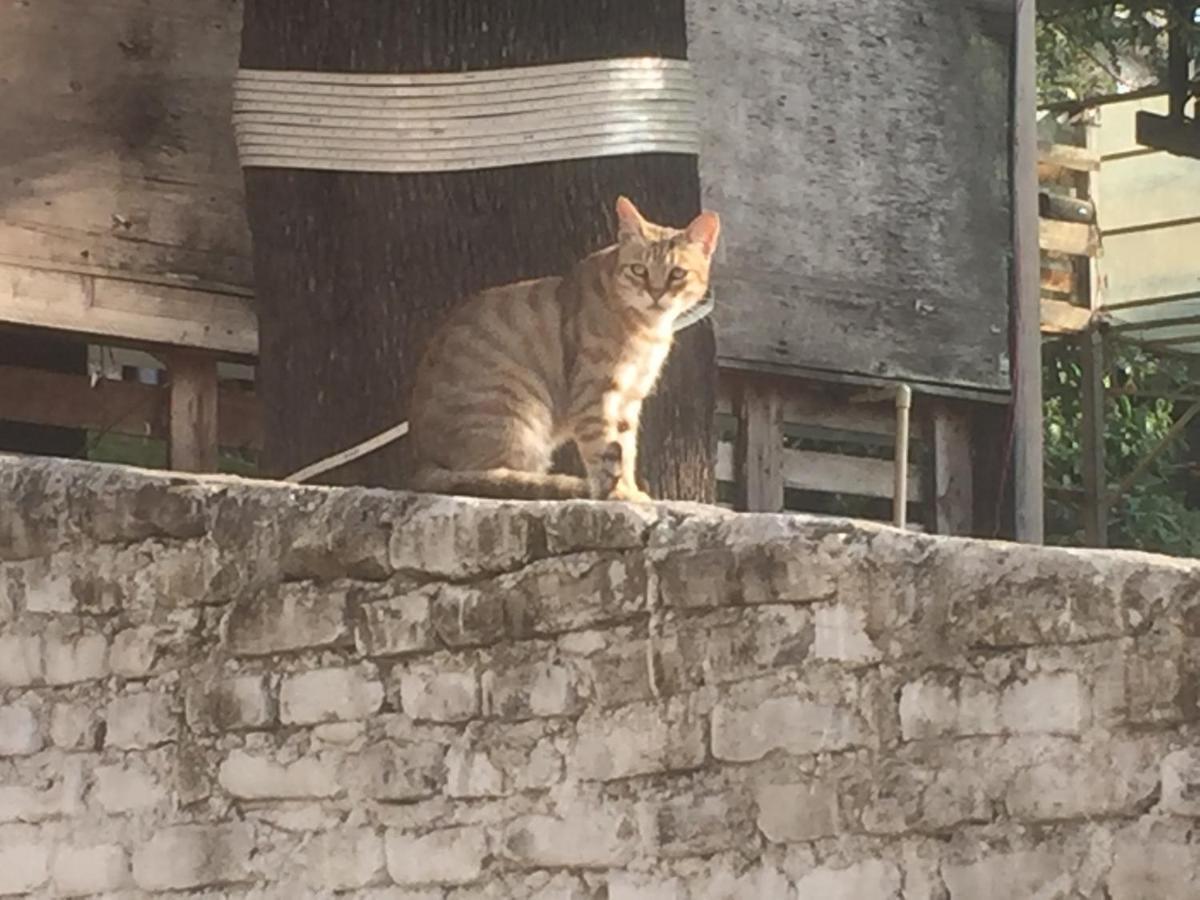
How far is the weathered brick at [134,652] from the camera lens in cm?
428

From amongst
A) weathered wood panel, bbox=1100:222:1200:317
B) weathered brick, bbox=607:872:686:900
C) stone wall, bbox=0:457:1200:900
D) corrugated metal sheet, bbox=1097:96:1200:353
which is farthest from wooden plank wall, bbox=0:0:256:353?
weathered wood panel, bbox=1100:222:1200:317

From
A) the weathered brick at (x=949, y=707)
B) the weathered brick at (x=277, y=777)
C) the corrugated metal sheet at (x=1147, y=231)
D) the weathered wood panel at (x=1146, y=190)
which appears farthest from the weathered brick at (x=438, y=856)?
the weathered wood panel at (x=1146, y=190)

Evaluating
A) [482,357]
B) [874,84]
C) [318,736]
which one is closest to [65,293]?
[482,357]

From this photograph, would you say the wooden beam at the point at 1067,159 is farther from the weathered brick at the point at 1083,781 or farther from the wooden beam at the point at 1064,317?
the weathered brick at the point at 1083,781

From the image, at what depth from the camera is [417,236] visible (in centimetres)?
524

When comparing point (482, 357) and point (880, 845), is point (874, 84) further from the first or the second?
point (880, 845)

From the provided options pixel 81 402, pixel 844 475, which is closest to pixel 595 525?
pixel 81 402

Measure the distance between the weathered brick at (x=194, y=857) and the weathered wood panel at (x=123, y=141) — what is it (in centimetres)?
242

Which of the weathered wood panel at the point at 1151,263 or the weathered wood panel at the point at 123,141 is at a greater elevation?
the weathered wood panel at the point at 1151,263

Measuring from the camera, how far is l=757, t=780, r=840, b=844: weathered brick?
11.3ft

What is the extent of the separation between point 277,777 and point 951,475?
12.7 ft

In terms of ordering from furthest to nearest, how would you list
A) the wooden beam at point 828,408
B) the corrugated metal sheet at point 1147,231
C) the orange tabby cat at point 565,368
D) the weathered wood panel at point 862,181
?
the corrugated metal sheet at point 1147,231
the wooden beam at point 828,408
the weathered wood panel at point 862,181
the orange tabby cat at point 565,368

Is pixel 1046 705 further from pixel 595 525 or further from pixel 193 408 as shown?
pixel 193 408

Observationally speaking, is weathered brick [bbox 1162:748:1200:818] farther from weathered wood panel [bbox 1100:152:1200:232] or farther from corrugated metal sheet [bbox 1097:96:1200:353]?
weathered wood panel [bbox 1100:152:1200:232]
